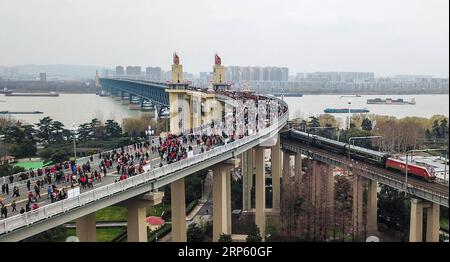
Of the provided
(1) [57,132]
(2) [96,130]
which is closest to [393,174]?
(2) [96,130]

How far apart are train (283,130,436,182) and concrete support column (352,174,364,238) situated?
67cm

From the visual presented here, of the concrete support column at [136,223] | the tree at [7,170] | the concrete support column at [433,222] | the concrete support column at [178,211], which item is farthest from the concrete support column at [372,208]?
the tree at [7,170]

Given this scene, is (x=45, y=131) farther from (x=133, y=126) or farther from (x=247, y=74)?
(x=247, y=74)

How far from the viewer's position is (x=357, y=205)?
10094 millimetres

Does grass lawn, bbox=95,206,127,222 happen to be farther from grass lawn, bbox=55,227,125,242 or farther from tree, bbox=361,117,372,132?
tree, bbox=361,117,372,132

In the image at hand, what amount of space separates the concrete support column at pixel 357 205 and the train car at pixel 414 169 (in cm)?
77

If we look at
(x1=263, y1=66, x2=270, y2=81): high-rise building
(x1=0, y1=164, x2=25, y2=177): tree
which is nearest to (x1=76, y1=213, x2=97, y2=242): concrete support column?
(x1=0, y1=164, x2=25, y2=177): tree

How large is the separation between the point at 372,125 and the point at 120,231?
54.1 ft

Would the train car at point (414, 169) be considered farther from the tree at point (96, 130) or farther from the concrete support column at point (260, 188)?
the tree at point (96, 130)

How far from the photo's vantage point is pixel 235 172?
16156 millimetres

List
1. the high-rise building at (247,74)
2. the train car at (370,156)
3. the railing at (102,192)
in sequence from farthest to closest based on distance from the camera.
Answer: the high-rise building at (247,74) → the train car at (370,156) → the railing at (102,192)

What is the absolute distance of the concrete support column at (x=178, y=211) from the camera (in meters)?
8.62
